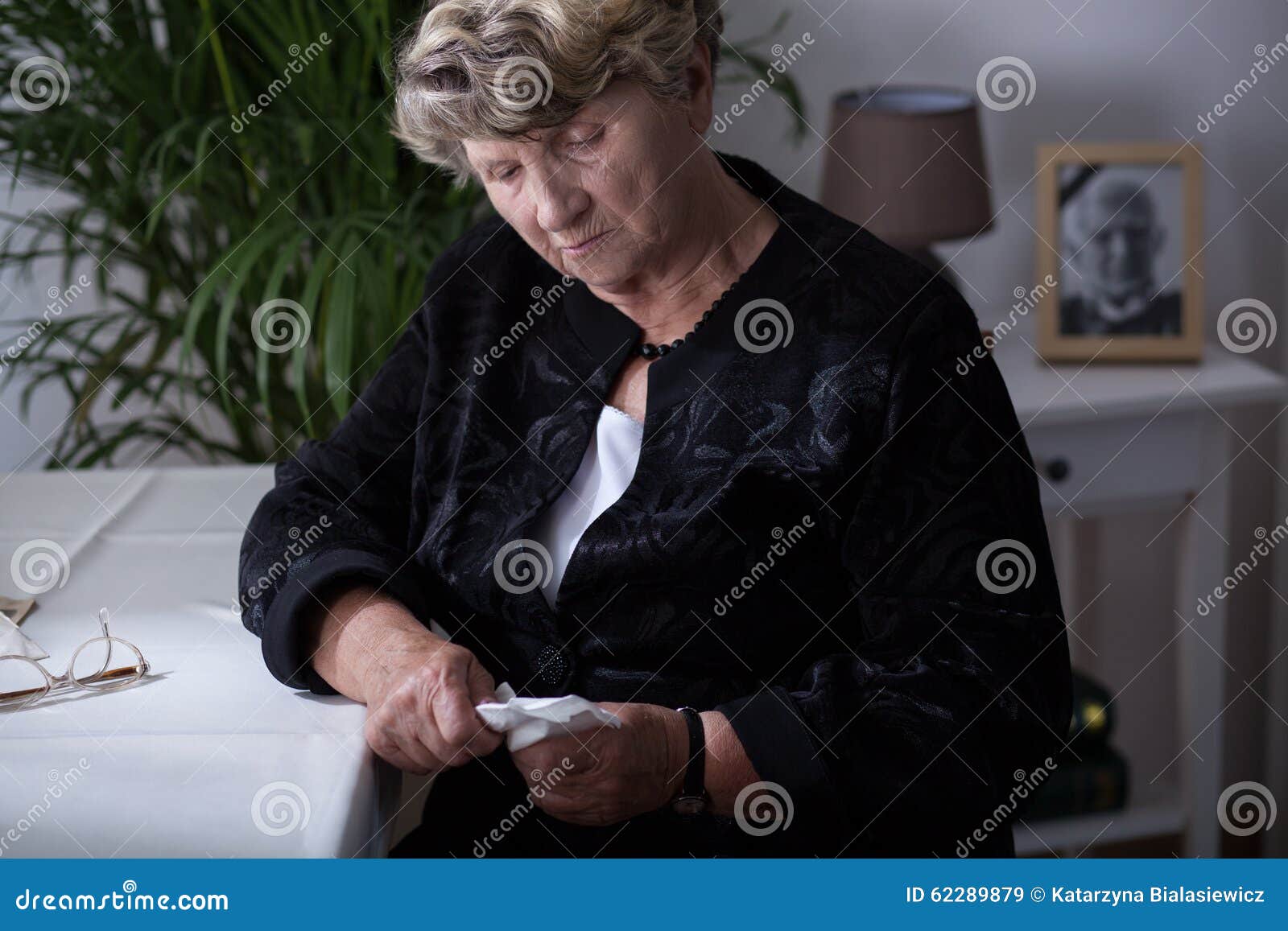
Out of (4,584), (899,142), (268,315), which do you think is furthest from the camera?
(899,142)

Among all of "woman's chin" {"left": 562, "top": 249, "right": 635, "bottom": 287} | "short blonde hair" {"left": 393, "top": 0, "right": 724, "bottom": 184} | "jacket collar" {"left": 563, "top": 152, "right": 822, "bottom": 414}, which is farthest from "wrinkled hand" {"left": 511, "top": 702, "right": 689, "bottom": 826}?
"short blonde hair" {"left": 393, "top": 0, "right": 724, "bottom": 184}

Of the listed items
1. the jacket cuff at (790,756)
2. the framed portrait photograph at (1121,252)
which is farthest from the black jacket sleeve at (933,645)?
the framed portrait photograph at (1121,252)

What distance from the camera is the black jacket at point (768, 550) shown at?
1.09 meters

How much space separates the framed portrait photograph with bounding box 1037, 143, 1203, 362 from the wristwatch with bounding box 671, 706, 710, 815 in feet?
4.25

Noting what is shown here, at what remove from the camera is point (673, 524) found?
45.3 inches

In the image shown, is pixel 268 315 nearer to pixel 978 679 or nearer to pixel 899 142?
pixel 899 142

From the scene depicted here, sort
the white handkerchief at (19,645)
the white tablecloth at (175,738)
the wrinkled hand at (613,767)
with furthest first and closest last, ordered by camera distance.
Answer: the white handkerchief at (19,645) → the wrinkled hand at (613,767) → the white tablecloth at (175,738)

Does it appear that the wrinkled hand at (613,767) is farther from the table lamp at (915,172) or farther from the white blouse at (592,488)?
the table lamp at (915,172)

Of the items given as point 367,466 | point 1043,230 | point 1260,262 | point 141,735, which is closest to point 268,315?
point 367,466

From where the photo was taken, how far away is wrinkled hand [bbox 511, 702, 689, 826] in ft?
3.33

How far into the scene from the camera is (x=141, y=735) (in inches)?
39.2

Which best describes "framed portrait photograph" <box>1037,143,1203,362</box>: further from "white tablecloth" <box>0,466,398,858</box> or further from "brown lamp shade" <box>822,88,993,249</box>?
"white tablecloth" <box>0,466,398,858</box>

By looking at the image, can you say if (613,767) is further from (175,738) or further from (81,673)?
(81,673)
